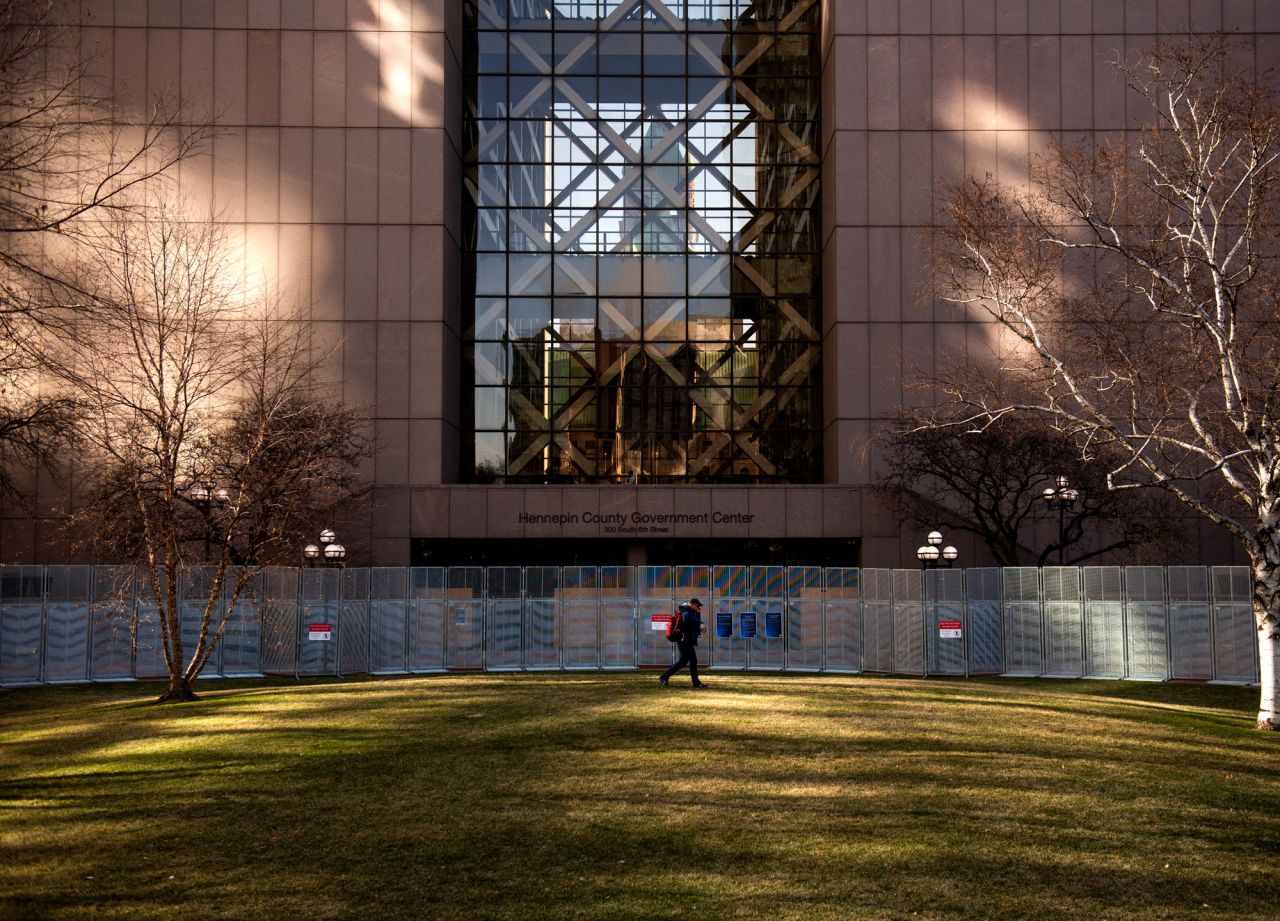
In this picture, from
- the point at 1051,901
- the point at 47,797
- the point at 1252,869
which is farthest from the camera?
the point at 47,797

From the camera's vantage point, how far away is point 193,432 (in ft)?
140

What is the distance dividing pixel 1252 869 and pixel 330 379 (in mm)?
40292

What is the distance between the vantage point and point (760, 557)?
49.8 m

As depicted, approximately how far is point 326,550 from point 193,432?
9.84 metres

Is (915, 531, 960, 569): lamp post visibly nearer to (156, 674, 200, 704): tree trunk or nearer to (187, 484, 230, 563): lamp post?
(187, 484, 230, 563): lamp post

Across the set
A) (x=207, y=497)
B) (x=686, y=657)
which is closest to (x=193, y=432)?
(x=207, y=497)

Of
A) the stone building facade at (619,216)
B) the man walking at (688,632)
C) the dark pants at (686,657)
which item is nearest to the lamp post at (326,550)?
the stone building facade at (619,216)

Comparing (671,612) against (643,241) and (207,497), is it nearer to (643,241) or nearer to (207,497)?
(207,497)

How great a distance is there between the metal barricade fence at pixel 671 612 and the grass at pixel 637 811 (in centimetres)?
926

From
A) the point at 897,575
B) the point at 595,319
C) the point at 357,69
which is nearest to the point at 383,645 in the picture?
the point at 897,575

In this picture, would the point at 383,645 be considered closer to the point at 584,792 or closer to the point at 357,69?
the point at 584,792

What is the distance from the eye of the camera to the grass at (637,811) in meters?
11.1

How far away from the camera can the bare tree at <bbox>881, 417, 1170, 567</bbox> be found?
40938mm

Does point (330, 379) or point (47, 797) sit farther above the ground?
point (330, 379)
